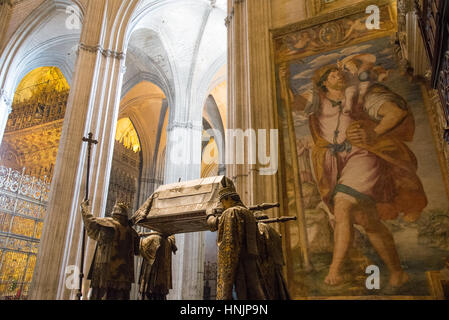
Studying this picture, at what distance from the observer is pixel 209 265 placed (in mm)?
16172

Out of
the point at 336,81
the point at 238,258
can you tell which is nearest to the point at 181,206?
the point at 238,258

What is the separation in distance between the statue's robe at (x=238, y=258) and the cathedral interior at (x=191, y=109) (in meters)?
2.17

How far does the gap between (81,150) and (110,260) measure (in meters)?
4.84

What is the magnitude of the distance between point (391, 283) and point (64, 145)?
22.9ft

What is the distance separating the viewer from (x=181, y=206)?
395 cm

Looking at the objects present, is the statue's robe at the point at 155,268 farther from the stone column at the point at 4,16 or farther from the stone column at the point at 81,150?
the stone column at the point at 4,16

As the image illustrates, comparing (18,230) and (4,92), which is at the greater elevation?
(4,92)

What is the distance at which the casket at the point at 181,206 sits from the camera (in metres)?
3.85

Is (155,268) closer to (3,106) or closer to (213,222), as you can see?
(213,222)

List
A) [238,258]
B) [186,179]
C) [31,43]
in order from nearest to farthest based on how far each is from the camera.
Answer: [238,258] < [31,43] < [186,179]

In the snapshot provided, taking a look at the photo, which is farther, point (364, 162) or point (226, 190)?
point (364, 162)

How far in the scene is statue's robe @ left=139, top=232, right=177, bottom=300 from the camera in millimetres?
4305

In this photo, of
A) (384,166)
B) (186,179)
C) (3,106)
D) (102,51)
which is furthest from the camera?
(186,179)

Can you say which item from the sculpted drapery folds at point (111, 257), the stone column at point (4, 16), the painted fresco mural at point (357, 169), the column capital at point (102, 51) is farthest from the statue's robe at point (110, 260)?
the stone column at point (4, 16)
